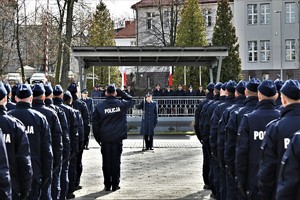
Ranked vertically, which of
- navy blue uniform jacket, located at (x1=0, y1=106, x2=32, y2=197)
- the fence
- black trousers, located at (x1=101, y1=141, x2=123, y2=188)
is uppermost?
navy blue uniform jacket, located at (x1=0, y1=106, x2=32, y2=197)

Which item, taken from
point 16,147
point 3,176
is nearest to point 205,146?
point 16,147

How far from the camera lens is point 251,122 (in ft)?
23.1

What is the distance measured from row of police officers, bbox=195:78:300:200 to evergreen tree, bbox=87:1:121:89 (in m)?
41.0

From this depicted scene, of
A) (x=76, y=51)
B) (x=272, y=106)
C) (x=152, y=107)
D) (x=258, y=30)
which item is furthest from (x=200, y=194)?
(x=258, y=30)

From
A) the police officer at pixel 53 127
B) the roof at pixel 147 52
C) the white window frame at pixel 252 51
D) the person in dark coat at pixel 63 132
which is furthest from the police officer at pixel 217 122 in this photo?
the white window frame at pixel 252 51

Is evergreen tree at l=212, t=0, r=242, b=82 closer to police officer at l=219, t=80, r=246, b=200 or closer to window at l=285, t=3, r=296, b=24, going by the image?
window at l=285, t=3, r=296, b=24

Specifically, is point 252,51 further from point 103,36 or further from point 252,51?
point 103,36

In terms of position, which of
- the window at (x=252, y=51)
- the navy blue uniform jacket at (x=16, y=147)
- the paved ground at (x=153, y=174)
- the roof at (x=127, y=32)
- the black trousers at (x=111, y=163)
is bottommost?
the paved ground at (x=153, y=174)

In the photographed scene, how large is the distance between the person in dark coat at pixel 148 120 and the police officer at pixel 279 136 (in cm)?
1338

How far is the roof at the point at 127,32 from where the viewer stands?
85.1 metres

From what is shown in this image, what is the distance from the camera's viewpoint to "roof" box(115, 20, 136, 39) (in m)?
85.1

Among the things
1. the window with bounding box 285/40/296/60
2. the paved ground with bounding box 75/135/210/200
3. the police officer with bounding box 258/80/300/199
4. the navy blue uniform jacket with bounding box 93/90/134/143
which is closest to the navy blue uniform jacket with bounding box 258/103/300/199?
the police officer with bounding box 258/80/300/199

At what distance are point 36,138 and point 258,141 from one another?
298 cm

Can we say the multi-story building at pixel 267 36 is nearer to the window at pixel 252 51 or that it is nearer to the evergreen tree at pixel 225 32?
the window at pixel 252 51
